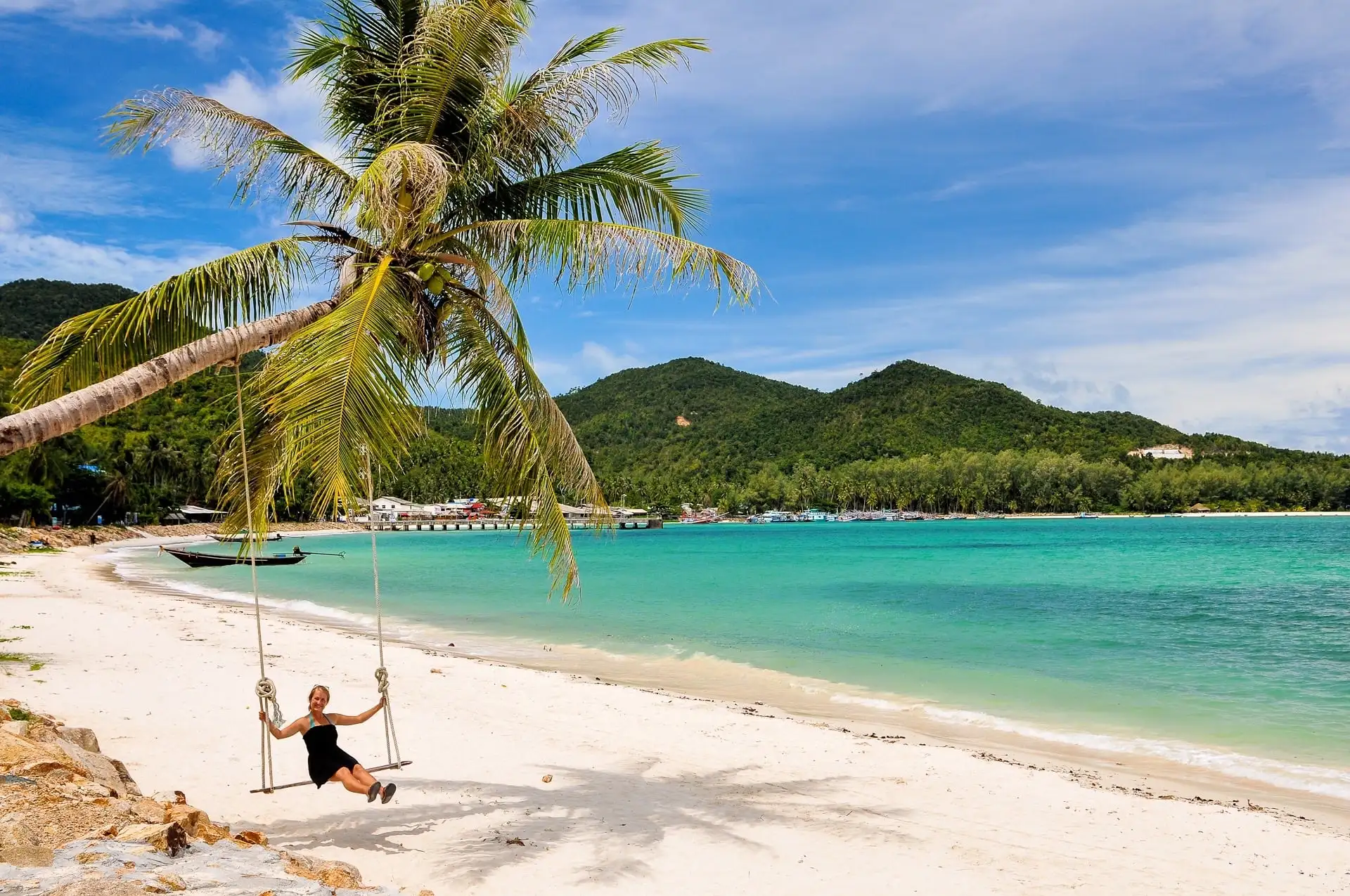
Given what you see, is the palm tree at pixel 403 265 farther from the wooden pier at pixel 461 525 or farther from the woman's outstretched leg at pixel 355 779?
the wooden pier at pixel 461 525

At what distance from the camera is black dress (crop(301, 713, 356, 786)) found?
5.65 meters

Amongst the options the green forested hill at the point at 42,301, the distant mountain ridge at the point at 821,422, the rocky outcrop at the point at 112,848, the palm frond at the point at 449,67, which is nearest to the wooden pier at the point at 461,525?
the distant mountain ridge at the point at 821,422

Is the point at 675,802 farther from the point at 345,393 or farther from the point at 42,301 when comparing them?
the point at 42,301

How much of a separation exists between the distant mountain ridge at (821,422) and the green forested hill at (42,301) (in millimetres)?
60824

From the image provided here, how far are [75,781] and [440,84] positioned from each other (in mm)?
4721

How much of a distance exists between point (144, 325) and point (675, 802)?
5.00 metres

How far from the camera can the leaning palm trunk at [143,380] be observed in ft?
13.9

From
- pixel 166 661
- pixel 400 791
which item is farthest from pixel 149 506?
pixel 400 791

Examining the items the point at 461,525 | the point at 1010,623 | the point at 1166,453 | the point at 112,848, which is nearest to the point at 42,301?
the point at 461,525

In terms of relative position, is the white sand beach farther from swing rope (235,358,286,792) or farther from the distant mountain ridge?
the distant mountain ridge

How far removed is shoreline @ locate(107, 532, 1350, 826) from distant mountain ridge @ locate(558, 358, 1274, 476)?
4231 inches

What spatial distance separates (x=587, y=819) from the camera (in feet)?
20.5

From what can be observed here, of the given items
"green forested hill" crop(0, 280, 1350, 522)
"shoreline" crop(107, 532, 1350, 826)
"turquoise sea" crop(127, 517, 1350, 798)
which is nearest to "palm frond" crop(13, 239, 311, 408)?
"shoreline" crop(107, 532, 1350, 826)

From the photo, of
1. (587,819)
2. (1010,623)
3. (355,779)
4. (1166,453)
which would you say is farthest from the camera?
(1166,453)
